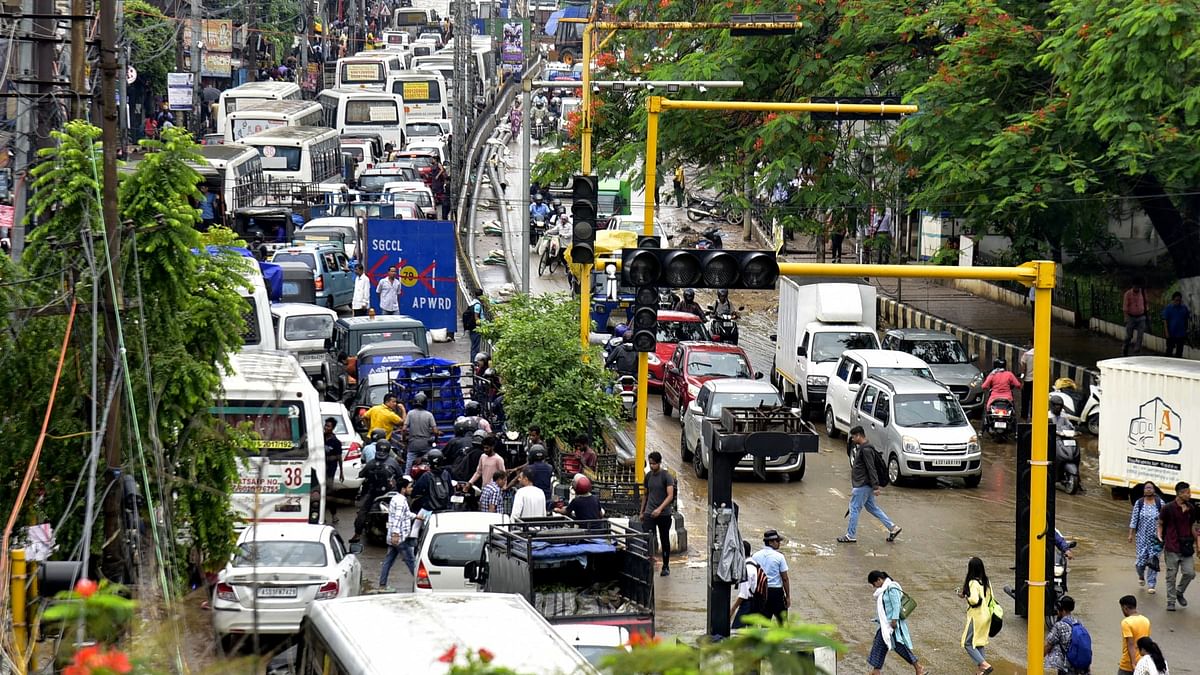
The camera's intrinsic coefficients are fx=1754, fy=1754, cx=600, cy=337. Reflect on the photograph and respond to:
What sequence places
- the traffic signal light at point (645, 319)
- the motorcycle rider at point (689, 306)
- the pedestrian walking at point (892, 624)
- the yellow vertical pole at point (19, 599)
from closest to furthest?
the yellow vertical pole at point (19, 599)
the pedestrian walking at point (892, 624)
the traffic signal light at point (645, 319)
the motorcycle rider at point (689, 306)

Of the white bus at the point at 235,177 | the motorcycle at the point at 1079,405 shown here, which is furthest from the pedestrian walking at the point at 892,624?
the white bus at the point at 235,177

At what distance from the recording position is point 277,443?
19.9m

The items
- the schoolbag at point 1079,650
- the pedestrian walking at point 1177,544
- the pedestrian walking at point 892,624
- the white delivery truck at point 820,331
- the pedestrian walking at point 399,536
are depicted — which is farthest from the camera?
the white delivery truck at point 820,331

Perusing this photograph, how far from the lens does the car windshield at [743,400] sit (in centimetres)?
2595

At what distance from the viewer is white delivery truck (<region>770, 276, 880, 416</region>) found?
30.8m

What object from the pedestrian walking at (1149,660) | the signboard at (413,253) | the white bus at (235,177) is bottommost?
the pedestrian walking at (1149,660)

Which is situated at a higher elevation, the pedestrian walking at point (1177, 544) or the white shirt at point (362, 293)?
the white shirt at point (362, 293)

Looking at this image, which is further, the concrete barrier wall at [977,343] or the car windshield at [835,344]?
the concrete barrier wall at [977,343]

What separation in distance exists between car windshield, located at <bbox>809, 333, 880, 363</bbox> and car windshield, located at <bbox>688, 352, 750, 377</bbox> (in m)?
1.47

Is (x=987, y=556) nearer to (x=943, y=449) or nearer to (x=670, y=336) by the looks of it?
(x=943, y=449)

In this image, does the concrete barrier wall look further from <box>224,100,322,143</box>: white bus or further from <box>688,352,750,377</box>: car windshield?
<box>224,100,322,143</box>: white bus

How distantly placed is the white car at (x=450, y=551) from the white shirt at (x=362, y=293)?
16763mm

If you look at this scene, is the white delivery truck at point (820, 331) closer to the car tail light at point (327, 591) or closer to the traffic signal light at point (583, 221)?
the traffic signal light at point (583, 221)

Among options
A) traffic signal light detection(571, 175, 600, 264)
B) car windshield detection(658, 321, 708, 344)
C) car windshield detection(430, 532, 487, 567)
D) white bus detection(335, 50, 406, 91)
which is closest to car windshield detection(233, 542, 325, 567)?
car windshield detection(430, 532, 487, 567)
